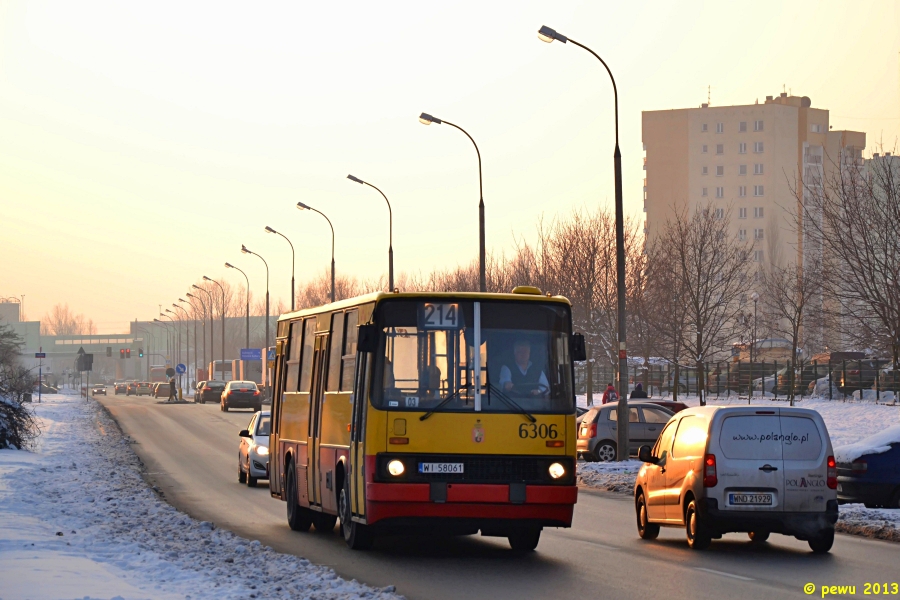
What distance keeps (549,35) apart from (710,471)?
610 inches

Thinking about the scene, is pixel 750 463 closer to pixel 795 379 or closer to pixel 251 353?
pixel 795 379

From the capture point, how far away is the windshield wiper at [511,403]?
13.3 m

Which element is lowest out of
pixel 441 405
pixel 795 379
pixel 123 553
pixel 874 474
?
pixel 123 553

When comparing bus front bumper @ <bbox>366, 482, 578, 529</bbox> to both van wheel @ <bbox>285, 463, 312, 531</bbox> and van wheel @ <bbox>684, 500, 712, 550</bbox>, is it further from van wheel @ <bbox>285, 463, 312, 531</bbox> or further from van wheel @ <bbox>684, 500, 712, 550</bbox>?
van wheel @ <bbox>285, 463, 312, 531</bbox>

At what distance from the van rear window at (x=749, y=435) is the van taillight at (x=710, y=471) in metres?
0.16

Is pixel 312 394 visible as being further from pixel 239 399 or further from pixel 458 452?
pixel 239 399

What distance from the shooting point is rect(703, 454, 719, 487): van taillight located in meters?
13.7

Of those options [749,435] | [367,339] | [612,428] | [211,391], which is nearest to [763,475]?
[749,435]

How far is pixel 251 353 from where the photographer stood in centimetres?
11588

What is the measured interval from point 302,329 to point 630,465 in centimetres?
1249

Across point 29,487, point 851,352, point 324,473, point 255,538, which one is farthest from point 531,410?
point 851,352

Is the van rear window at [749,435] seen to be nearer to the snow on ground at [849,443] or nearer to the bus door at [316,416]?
the snow on ground at [849,443]

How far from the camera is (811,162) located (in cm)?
14338

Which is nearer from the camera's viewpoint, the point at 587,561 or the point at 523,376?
the point at 587,561
